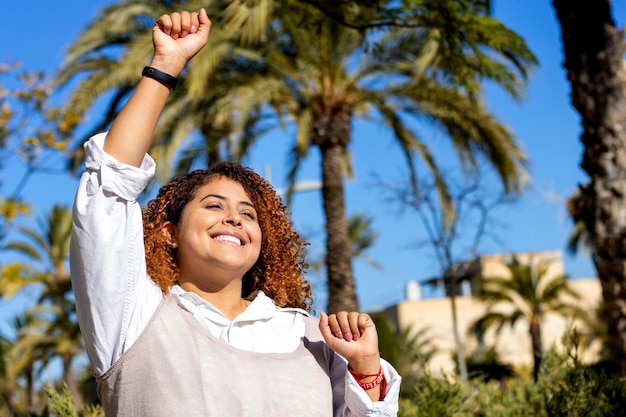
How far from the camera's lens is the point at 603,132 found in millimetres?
6535

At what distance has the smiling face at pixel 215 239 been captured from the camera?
8.06 feet

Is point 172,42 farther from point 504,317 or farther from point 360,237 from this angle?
point 360,237

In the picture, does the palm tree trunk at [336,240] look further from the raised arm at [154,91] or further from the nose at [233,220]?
the raised arm at [154,91]

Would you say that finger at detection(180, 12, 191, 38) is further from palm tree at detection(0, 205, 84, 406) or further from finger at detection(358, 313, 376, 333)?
palm tree at detection(0, 205, 84, 406)

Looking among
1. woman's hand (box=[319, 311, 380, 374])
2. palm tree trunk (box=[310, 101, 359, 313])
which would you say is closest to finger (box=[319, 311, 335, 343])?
woman's hand (box=[319, 311, 380, 374])

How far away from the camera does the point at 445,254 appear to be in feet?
64.2

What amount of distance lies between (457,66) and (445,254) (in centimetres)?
1413

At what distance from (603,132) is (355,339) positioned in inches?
185

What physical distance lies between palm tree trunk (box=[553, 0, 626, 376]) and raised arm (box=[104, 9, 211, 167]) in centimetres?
476

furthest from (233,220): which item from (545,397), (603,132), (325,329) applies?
(603,132)

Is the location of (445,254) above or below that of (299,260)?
above

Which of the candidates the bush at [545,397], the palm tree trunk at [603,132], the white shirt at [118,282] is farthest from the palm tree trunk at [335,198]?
the white shirt at [118,282]

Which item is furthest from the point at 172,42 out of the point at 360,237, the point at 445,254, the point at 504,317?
the point at 360,237

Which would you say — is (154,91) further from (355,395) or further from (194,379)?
(355,395)
